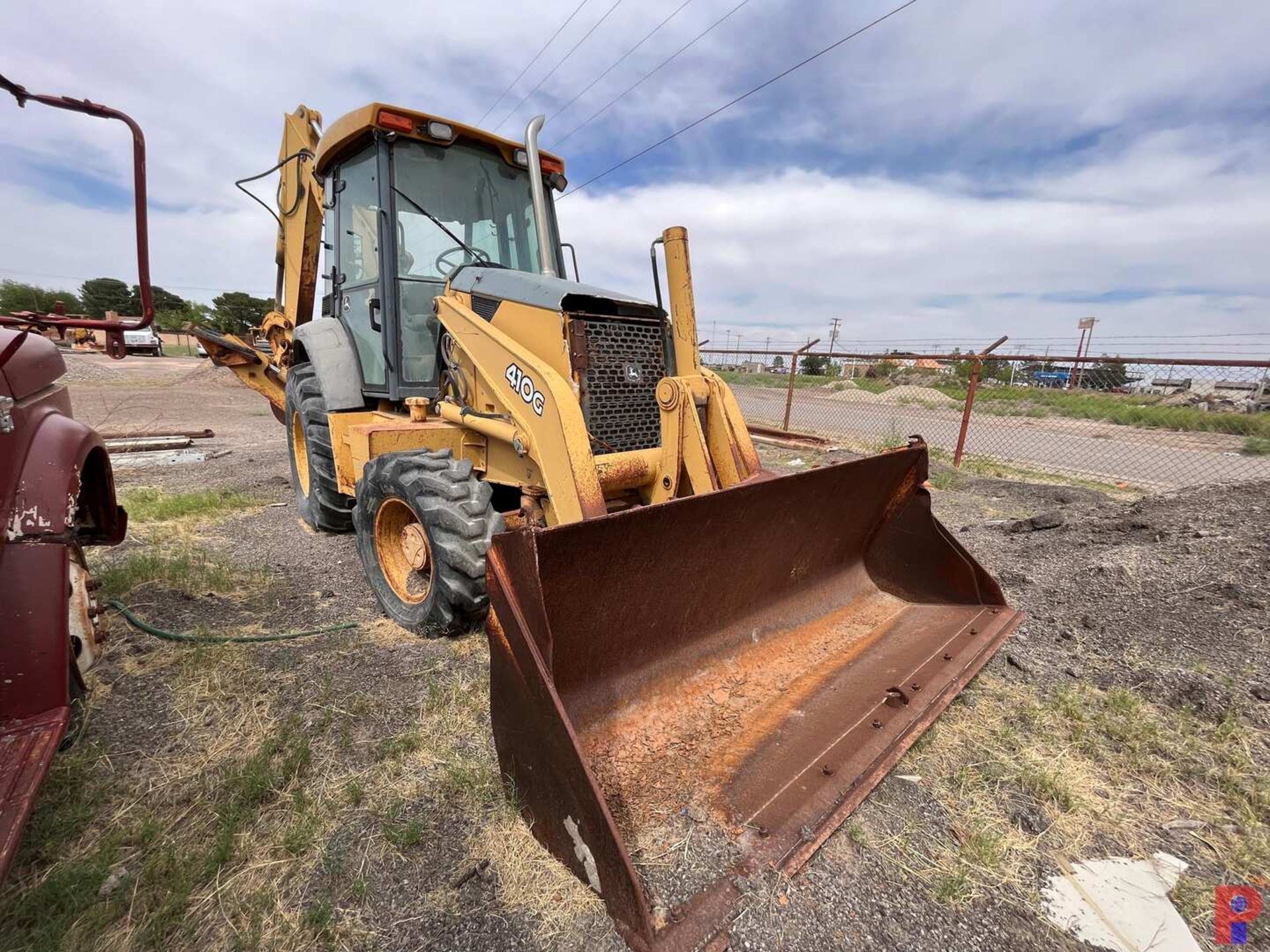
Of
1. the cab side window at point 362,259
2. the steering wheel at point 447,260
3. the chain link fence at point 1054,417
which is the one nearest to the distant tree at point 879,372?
the chain link fence at point 1054,417

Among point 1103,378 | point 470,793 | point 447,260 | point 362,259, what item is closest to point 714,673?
point 470,793

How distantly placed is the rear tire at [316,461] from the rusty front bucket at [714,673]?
10.2 feet

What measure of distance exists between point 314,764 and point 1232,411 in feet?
69.0

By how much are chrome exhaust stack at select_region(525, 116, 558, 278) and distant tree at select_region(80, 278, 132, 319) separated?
4583cm

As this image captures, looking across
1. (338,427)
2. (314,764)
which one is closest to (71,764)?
(314,764)

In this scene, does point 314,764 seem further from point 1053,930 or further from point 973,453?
point 973,453

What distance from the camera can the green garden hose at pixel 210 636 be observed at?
310 centimetres

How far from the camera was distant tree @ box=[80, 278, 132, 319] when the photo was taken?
3881cm

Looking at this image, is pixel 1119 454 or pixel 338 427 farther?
pixel 1119 454

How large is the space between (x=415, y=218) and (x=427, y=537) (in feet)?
7.36

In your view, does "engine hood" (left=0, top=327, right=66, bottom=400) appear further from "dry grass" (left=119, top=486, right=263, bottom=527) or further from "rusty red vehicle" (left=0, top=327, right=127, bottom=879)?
"dry grass" (left=119, top=486, right=263, bottom=527)

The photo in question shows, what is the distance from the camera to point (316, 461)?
15.6 feet

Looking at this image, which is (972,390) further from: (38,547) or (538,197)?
(38,547)

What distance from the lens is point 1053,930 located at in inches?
→ 66.0
